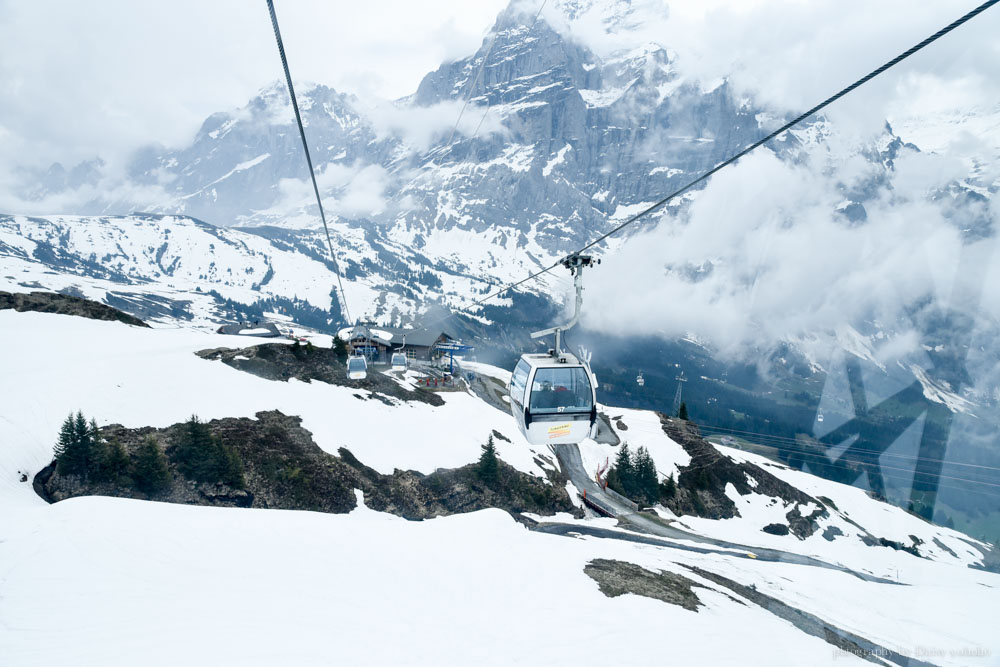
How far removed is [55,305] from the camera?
52969mm

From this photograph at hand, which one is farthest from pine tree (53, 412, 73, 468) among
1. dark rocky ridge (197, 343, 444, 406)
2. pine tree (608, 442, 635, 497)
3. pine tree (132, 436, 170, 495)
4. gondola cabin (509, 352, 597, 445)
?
pine tree (608, 442, 635, 497)

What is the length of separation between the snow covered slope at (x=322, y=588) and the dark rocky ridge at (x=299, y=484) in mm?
1577

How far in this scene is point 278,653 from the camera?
1246 cm

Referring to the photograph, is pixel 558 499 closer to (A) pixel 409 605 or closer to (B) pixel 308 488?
(B) pixel 308 488

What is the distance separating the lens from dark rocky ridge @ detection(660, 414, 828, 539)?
61750 mm

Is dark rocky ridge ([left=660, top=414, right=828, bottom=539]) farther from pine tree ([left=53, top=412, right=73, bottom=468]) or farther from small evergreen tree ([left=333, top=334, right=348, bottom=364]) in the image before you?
pine tree ([left=53, top=412, right=73, bottom=468])

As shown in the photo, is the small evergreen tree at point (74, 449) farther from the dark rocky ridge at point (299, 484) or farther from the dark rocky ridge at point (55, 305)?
the dark rocky ridge at point (55, 305)

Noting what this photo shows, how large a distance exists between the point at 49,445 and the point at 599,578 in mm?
33651

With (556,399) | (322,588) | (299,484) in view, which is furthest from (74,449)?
(556,399)

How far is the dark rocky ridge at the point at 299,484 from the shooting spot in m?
28.6

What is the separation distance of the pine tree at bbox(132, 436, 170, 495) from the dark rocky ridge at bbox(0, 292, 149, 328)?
3849 centimetres

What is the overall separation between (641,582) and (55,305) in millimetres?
70339

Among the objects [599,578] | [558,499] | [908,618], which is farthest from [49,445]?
[908,618]

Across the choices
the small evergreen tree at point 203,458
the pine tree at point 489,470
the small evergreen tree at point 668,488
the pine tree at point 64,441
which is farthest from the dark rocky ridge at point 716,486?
the pine tree at point 64,441
